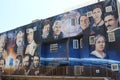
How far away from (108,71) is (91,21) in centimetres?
615

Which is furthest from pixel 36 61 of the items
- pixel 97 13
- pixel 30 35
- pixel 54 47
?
pixel 97 13

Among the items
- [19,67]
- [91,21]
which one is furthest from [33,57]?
[91,21]

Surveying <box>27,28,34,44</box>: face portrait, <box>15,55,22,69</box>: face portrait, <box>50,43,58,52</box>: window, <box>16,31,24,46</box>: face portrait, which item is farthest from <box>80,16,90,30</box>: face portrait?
<box>15,55,22,69</box>: face portrait

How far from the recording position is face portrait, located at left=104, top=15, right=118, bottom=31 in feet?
72.5

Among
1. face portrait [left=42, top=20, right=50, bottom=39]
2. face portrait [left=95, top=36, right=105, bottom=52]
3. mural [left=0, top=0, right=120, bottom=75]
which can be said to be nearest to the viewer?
mural [left=0, top=0, right=120, bottom=75]

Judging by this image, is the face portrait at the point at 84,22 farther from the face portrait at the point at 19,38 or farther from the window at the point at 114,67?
the face portrait at the point at 19,38

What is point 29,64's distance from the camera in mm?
29969

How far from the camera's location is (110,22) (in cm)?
2248

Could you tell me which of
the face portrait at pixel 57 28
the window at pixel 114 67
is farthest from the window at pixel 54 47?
the window at pixel 114 67

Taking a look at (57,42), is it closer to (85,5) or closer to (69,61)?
(69,61)

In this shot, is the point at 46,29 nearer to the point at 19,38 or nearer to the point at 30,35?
the point at 30,35

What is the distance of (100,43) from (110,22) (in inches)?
97.3

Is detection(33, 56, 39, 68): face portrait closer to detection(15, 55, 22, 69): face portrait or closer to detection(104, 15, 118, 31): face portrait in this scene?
detection(15, 55, 22, 69): face portrait

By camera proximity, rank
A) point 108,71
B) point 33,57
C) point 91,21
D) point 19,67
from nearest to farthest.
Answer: point 108,71, point 91,21, point 33,57, point 19,67
